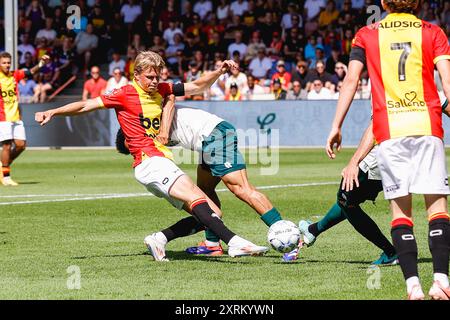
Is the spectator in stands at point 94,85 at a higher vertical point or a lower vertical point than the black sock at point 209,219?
higher

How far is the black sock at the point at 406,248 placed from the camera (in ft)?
22.3

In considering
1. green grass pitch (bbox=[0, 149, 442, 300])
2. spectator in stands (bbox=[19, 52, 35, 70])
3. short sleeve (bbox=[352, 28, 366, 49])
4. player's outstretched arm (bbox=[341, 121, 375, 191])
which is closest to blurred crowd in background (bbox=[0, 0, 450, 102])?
spectator in stands (bbox=[19, 52, 35, 70])

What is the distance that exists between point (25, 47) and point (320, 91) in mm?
11164

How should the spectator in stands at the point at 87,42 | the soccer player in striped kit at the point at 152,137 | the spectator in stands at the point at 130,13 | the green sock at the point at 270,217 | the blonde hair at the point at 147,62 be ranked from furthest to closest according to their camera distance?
the spectator in stands at the point at 130,13 → the spectator in stands at the point at 87,42 → the blonde hair at the point at 147,62 → the green sock at the point at 270,217 → the soccer player in striped kit at the point at 152,137

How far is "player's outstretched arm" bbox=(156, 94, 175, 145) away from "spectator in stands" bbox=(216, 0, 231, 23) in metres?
24.5

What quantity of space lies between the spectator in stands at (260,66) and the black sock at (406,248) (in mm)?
24039

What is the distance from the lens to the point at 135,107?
31.2 feet

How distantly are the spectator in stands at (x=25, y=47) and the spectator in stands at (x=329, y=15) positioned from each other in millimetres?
9403

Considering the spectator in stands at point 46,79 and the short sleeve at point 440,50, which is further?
the spectator in stands at point 46,79

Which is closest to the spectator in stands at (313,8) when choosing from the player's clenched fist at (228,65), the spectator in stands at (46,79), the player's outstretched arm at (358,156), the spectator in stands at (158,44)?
the spectator in stands at (158,44)

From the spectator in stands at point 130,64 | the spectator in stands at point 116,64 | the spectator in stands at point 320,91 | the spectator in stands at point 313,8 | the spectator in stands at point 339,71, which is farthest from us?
the spectator in stands at point 116,64

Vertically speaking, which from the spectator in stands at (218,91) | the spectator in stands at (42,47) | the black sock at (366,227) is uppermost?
the spectator in stands at (42,47)

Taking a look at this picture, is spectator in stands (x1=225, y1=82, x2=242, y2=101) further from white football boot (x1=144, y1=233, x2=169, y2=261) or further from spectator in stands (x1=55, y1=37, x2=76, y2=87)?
white football boot (x1=144, y1=233, x2=169, y2=261)

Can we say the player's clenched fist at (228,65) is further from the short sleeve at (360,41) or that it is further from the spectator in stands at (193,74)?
the spectator in stands at (193,74)
